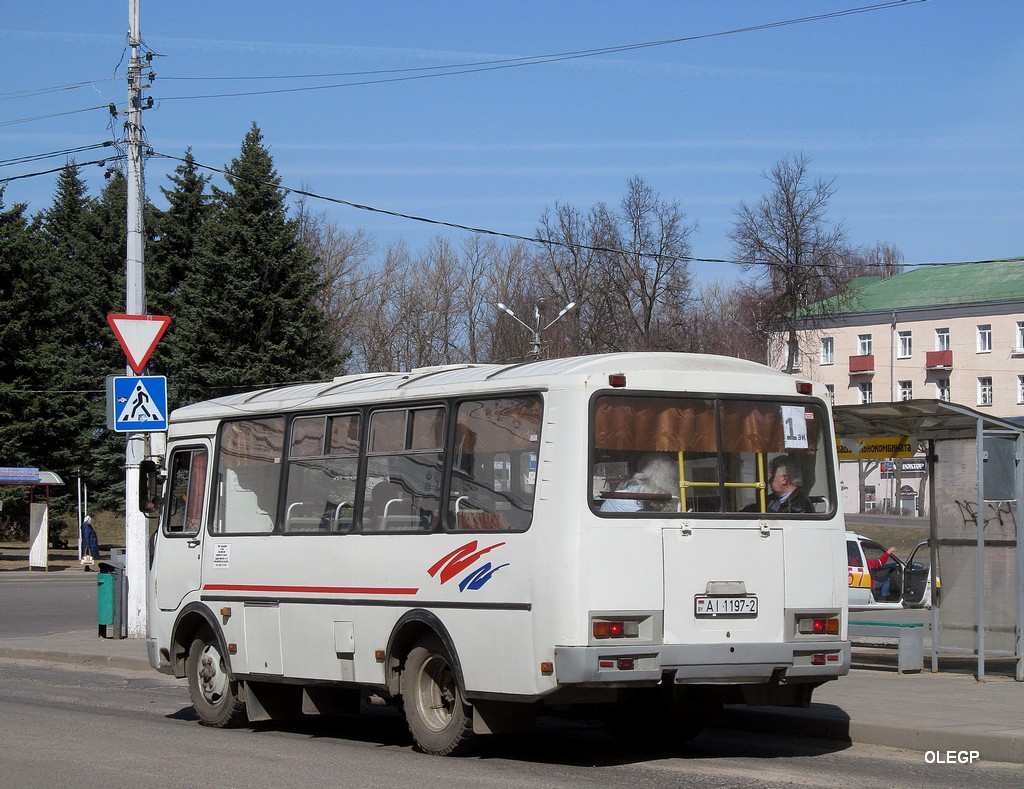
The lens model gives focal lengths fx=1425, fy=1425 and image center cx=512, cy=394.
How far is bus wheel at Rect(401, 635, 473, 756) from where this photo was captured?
32.5 feet

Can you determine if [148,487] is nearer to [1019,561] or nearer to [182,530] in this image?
[182,530]

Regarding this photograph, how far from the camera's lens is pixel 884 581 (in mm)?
25250

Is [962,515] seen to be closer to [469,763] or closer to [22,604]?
[469,763]

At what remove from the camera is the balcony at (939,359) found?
84.9 meters

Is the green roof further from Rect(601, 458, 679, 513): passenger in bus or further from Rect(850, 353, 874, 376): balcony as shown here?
Rect(601, 458, 679, 513): passenger in bus

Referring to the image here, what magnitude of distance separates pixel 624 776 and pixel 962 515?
7.18m

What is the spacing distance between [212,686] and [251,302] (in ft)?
118

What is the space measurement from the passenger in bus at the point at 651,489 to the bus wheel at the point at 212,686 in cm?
463

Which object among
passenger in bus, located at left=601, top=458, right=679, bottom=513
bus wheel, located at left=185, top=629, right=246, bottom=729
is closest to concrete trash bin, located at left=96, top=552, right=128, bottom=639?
bus wheel, located at left=185, top=629, right=246, bottom=729

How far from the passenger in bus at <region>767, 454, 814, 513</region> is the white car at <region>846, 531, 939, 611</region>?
1370 centimetres

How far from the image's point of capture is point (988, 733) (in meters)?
9.86

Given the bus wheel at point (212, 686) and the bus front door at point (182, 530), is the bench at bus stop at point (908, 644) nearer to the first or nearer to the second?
the bus wheel at point (212, 686)

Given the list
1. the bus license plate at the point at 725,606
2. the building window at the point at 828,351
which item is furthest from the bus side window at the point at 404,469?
the building window at the point at 828,351

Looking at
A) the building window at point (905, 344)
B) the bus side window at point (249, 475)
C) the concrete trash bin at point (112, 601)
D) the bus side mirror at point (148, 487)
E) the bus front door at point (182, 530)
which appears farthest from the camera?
the building window at point (905, 344)
